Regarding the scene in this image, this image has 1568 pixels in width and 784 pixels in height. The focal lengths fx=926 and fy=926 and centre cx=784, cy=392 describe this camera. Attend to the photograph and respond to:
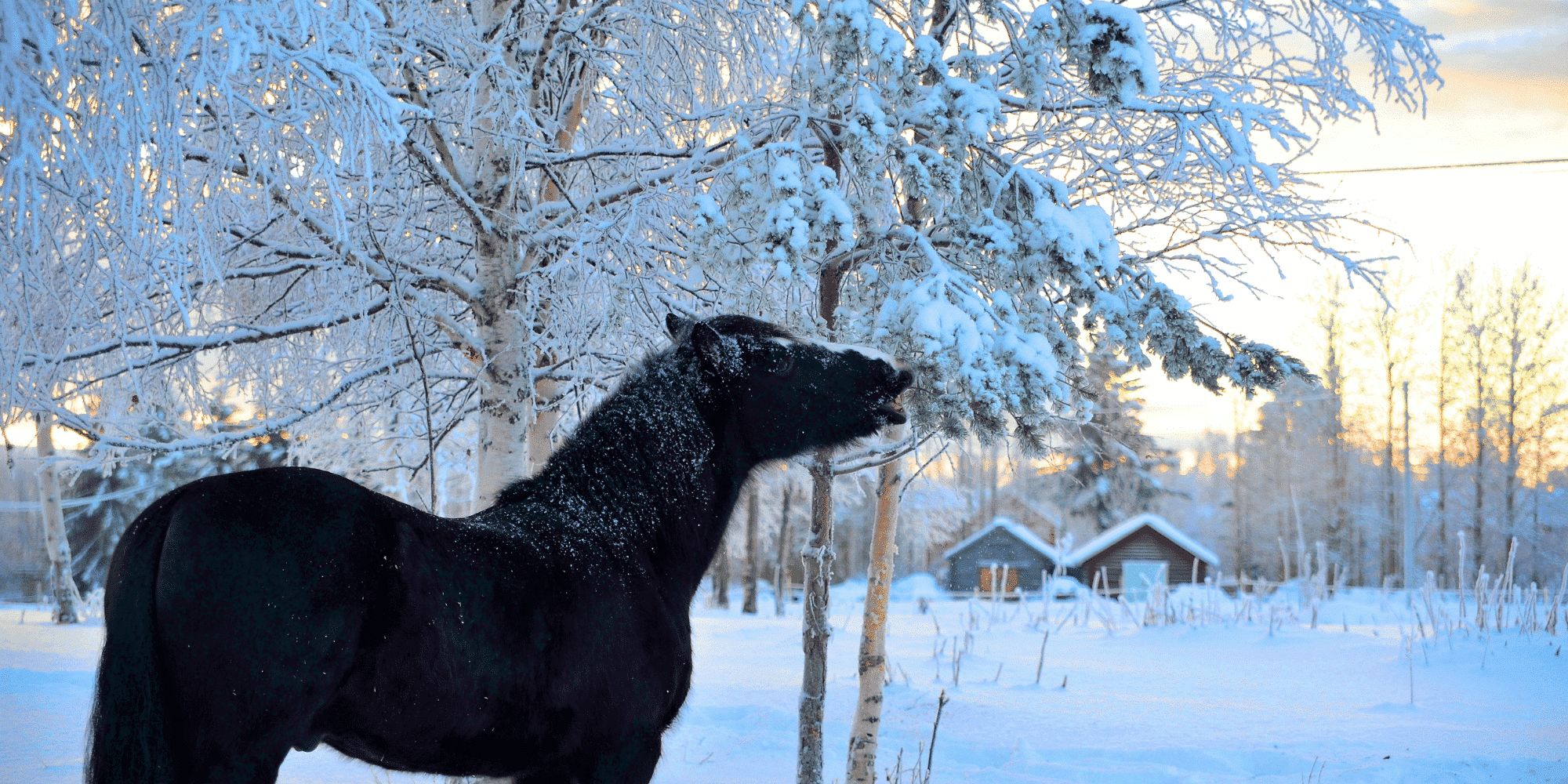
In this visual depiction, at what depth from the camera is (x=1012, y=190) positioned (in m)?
3.92

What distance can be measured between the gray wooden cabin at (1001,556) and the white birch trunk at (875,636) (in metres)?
33.5

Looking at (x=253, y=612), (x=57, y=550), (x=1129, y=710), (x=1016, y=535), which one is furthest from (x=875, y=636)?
(x=1016, y=535)

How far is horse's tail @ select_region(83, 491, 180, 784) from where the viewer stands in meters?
2.12

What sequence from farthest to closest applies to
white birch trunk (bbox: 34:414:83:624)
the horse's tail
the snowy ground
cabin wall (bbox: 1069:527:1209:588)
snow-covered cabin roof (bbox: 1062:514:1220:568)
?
cabin wall (bbox: 1069:527:1209:588), snow-covered cabin roof (bbox: 1062:514:1220:568), white birch trunk (bbox: 34:414:83:624), the snowy ground, the horse's tail

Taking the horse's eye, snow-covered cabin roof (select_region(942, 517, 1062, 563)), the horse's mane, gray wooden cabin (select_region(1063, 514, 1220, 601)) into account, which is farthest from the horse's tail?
snow-covered cabin roof (select_region(942, 517, 1062, 563))

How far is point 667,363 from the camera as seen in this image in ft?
10.4

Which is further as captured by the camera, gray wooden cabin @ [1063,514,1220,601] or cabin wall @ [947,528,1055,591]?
cabin wall @ [947,528,1055,591]

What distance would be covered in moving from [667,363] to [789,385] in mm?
428

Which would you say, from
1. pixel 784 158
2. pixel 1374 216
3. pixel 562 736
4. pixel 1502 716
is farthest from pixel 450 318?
pixel 1502 716

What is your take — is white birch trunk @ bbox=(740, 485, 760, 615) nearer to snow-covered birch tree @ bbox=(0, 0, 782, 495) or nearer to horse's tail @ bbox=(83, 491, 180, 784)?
snow-covered birch tree @ bbox=(0, 0, 782, 495)

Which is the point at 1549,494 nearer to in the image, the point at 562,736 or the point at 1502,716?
the point at 1502,716

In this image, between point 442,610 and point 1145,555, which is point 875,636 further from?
point 1145,555

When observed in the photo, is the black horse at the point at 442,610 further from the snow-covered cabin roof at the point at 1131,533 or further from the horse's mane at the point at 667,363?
the snow-covered cabin roof at the point at 1131,533

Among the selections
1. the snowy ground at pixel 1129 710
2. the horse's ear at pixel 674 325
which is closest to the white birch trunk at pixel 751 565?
the snowy ground at pixel 1129 710
